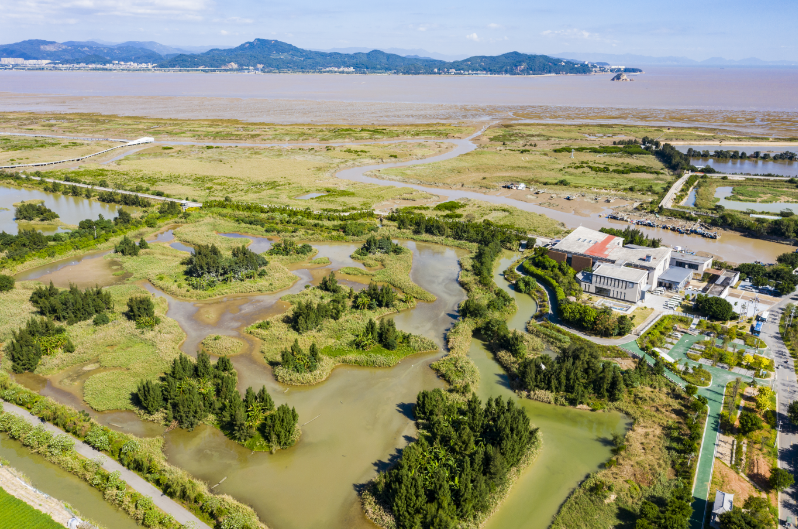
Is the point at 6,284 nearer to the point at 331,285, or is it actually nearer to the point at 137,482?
the point at 331,285

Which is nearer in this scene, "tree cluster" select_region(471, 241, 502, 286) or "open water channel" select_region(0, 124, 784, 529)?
"open water channel" select_region(0, 124, 784, 529)

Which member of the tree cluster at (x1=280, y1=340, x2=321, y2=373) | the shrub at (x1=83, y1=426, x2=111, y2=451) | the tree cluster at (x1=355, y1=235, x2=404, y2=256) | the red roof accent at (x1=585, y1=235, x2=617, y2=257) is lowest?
the shrub at (x1=83, y1=426, x2=111, y2=451)

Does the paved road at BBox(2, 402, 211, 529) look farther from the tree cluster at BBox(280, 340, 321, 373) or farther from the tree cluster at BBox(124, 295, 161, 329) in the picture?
the tree cluster at BBox(280, 340, 321, 373)

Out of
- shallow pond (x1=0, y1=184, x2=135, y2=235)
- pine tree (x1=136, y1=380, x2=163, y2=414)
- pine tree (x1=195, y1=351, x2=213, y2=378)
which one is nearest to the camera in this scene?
pine tree (x1=136, y1=380, x2=163, y2=414)

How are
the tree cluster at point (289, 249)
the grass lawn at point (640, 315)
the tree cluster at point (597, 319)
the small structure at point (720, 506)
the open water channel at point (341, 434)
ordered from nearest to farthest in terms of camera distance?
the small structure at point (720, 506)
the open water channel at point (341, 434)
the tree cluster at point (597, 319)
the grass lawn at point (640, 315)
the tree cluster at point (289, 249)

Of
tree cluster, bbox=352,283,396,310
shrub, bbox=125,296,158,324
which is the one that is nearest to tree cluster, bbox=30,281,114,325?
shrub, bbox=125,296,158,324

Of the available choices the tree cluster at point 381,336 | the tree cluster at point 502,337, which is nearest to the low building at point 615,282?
the tree cluster at point 502,337

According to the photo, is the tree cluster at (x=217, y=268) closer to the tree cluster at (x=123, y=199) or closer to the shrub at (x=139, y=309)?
the shrub at (x=139, y=309)
